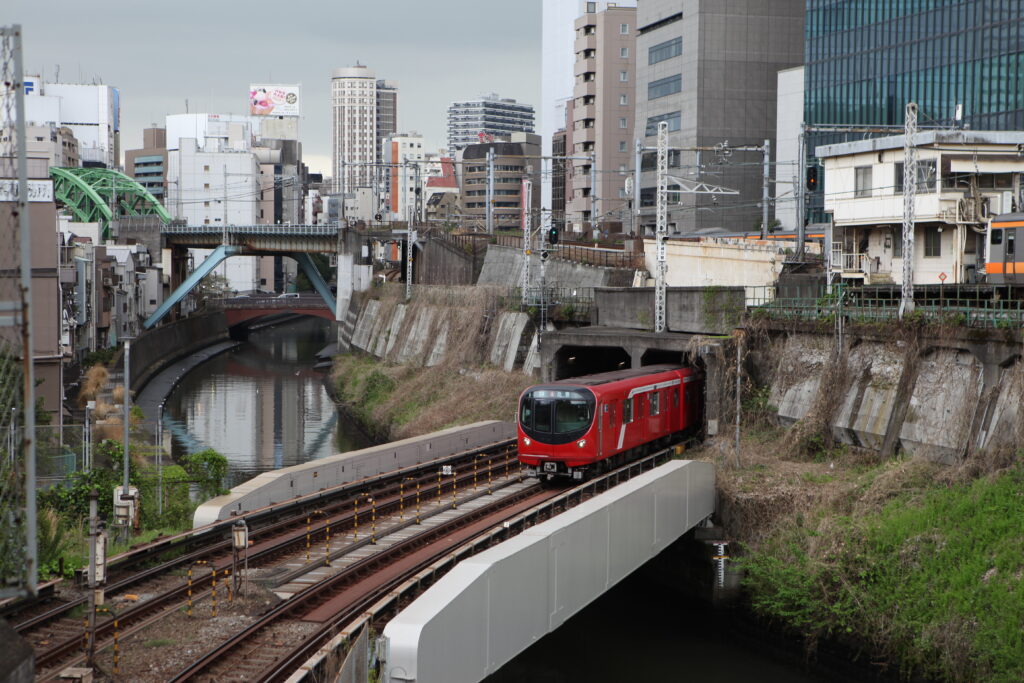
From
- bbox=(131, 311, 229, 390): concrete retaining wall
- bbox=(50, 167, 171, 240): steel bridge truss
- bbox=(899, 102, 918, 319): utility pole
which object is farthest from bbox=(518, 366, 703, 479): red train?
bbox=(50, 167, 171, 240): steel bridge truss

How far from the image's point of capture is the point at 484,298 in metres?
42.5

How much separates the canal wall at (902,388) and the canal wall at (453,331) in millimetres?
12574

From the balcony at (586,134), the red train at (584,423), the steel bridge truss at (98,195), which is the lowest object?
the red train at (584,423)

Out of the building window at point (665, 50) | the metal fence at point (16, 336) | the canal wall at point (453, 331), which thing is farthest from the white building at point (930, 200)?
the building window at point (665, 50)

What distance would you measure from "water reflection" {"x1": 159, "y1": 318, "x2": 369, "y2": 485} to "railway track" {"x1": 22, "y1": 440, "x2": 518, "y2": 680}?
11.1m

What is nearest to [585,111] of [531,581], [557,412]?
[557,412]

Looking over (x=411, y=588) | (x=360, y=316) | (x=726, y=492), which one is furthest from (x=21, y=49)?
(x=360, y=316)

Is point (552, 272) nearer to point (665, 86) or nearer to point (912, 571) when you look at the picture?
point (665, 86)

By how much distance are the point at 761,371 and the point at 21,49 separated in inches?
838

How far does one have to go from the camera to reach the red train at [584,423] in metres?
21.4

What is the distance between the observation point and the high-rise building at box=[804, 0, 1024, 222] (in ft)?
142

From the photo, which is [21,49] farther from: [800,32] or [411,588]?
[800,32]

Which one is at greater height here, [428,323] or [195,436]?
[428,323]

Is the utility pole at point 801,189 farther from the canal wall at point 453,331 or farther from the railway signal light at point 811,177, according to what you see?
the canal wall at point 453,331
